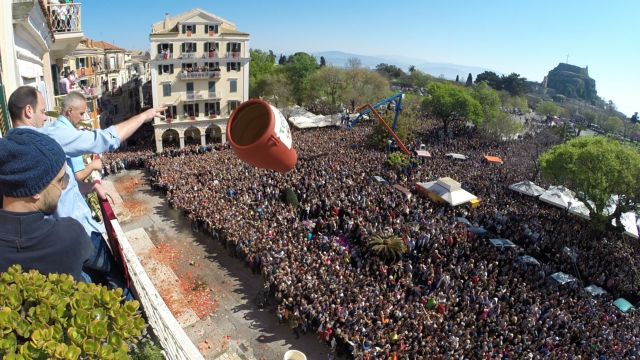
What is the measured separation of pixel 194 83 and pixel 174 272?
2333 centimetres

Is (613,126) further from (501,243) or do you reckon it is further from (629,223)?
(501,243)

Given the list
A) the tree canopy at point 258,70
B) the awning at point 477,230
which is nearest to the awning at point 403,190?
the awning at point 477,230

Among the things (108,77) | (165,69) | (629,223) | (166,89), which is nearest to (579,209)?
(629,223)

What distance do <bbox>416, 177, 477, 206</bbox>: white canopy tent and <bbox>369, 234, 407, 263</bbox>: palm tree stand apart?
17.5 feet

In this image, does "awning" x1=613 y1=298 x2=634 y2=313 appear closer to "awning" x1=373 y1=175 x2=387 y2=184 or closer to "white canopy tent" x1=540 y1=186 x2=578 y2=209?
"white canopy tent" x1=540 y1=186 x2=578 y2=209

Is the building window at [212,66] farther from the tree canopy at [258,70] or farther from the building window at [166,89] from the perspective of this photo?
the tree canopy at [258,70]

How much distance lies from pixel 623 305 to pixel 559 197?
9.66m

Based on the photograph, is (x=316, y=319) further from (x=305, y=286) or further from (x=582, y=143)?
(x=582, y=143)

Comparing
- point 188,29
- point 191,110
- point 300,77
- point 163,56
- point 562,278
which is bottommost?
point 562,278

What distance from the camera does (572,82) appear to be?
16438 cm

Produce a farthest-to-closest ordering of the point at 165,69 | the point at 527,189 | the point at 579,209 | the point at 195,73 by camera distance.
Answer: the point at 195,73 → the point at 165,69 → the point at 527,189 → the point at 579,209

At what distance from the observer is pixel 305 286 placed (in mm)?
14328

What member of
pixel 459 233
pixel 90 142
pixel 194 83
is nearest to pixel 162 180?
pixel 194 83

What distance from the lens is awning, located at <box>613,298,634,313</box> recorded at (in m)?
14.7
